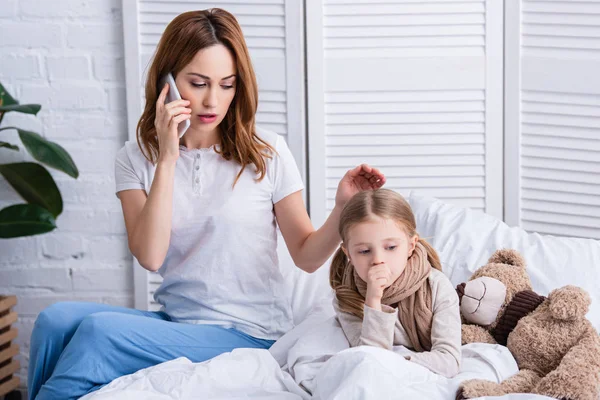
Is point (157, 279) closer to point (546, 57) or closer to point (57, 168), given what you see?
A: point (57, 168)

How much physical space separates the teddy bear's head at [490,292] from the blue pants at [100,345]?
18.5 inches

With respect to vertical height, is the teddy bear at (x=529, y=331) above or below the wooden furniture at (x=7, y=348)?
above

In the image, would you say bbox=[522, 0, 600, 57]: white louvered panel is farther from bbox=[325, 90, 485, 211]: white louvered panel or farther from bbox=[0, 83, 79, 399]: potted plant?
bbox=[0, 83, 79, 399]: potted plant

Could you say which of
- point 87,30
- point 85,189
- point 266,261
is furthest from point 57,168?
point 266,261

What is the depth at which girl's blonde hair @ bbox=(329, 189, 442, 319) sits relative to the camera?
154cm

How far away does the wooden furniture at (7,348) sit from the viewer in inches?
101

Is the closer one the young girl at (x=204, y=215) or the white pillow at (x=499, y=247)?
the young girl at (x=204, y=215)

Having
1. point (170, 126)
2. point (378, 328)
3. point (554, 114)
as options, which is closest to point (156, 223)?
point (170, 126)

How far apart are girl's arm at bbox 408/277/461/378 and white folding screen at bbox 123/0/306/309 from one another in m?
1.14

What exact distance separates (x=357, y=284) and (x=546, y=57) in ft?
4.06

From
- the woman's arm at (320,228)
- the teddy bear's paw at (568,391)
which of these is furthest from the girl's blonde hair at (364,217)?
the teddy bear's paw at (568,391)

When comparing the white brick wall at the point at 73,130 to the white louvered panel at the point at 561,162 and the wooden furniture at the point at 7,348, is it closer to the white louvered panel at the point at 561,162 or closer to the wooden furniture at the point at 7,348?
the wooden furniture at the point at 7,348

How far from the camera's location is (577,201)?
251 cm

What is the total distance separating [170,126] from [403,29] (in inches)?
42.9
